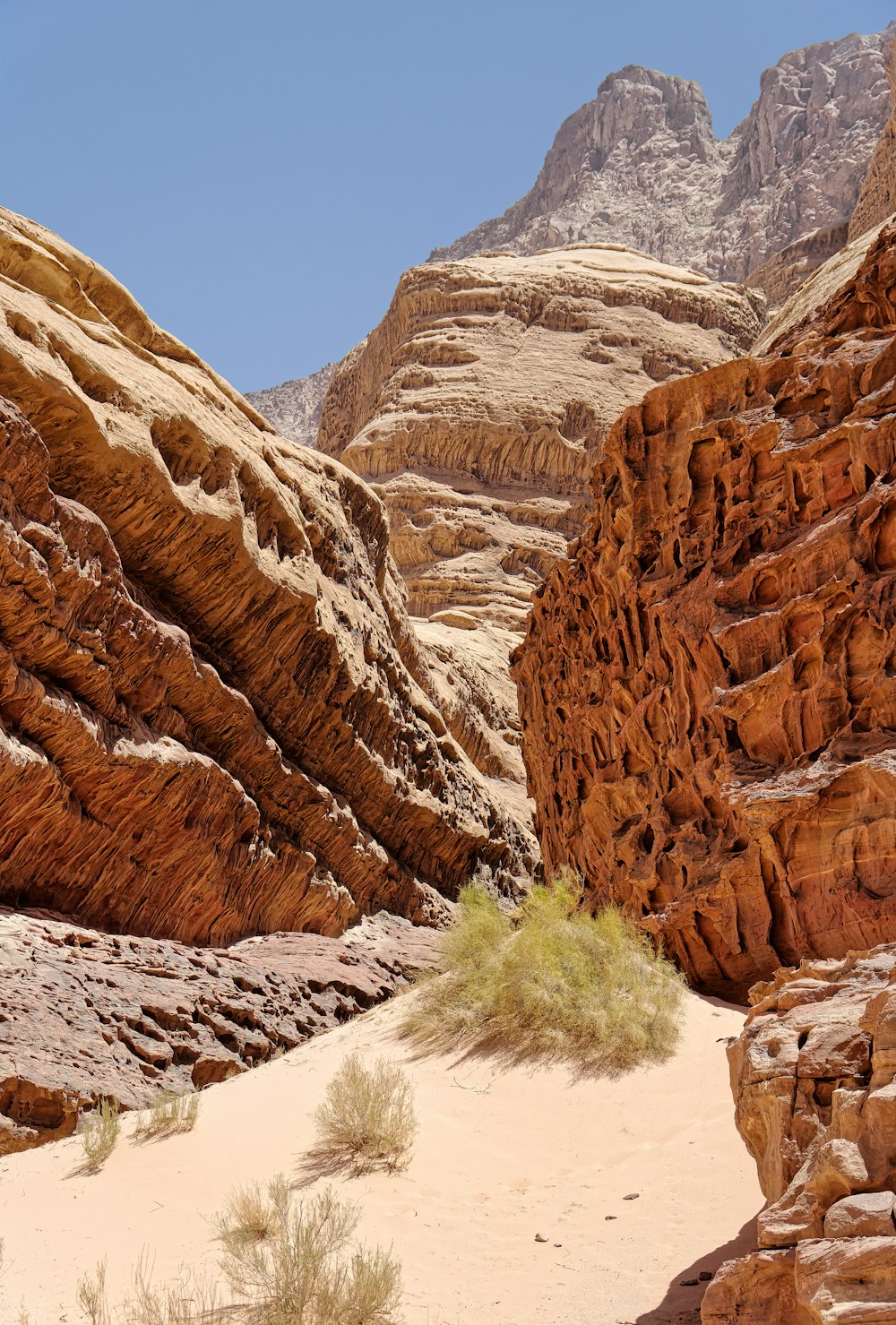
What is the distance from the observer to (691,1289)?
5.57 m

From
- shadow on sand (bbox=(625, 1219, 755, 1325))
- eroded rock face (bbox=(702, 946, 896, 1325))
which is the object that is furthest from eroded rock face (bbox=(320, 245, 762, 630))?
eroded rock face (bbox=(702, 946, 896, 1325))

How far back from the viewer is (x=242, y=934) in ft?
53.8

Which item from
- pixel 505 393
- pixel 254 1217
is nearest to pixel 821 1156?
pixel 254 1217

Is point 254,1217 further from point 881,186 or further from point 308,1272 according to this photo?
point 881,186

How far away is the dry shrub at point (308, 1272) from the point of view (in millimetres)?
5352

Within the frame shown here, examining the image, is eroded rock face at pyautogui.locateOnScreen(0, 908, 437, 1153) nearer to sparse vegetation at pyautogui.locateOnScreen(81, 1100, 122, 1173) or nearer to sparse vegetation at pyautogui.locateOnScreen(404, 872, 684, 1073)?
sparse vegetation at pyautogui.locateOnScreen(81, 1100, 122, 1173)

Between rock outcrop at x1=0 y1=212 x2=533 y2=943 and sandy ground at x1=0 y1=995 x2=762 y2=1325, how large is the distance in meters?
5.03

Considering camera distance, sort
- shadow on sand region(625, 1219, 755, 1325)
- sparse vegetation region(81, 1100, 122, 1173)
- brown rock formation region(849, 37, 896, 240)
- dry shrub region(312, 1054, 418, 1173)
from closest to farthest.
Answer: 1. shadow on sand region(625, 1219, 755, 1325)
2. dry shrub region(312, 1054, 418, 1173)
3. sparse vegetation region(81, 1100, 122, 1173)
4. brown rock formation region(849, 37, 896, 240)

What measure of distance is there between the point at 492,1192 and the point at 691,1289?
2.16 metres

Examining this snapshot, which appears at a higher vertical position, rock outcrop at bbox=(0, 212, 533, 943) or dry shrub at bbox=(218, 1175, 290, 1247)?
rock outcrop at bbox=(0, 212, 533, 943)

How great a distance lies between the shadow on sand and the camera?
17.3 ft

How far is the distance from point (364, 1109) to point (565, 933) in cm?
323

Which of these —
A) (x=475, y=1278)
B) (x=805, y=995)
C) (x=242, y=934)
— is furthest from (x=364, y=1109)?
(x=242, y=934)

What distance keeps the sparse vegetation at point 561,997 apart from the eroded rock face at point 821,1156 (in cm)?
365
